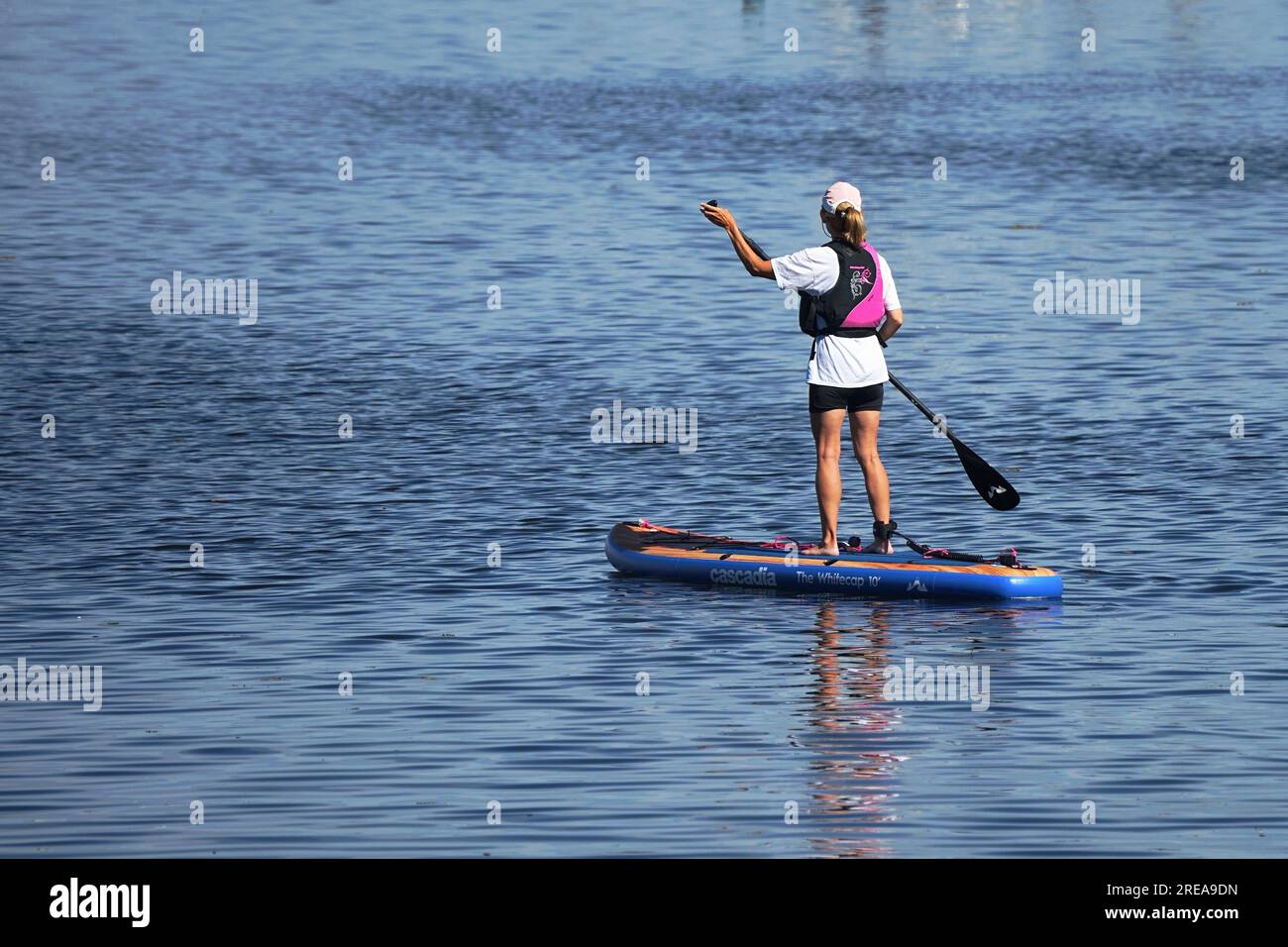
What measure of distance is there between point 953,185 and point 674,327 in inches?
403

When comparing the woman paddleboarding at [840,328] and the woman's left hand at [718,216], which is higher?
the woman's left hand at [718,216]

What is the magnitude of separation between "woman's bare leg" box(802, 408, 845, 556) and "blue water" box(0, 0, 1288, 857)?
0.51m

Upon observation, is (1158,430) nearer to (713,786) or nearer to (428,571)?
(428,571)

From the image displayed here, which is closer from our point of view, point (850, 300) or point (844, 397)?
point (850, 300)

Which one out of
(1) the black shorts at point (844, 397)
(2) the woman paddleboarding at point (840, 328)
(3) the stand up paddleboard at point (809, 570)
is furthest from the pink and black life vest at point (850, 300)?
(3) the stand up paddleboard at point (809, 570)

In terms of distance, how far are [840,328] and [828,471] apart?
31.0 inches

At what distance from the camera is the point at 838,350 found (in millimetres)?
12305

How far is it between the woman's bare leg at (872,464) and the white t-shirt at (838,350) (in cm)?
22

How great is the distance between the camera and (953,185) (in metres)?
31.5

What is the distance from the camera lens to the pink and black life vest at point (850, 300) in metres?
12.2

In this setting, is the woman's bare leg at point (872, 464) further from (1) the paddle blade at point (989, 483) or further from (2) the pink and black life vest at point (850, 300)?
(1) the paddle blade at point (989, 483)

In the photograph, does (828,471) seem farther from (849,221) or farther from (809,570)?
(849,221)

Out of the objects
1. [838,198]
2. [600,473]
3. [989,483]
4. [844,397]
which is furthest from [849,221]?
[600,473]
